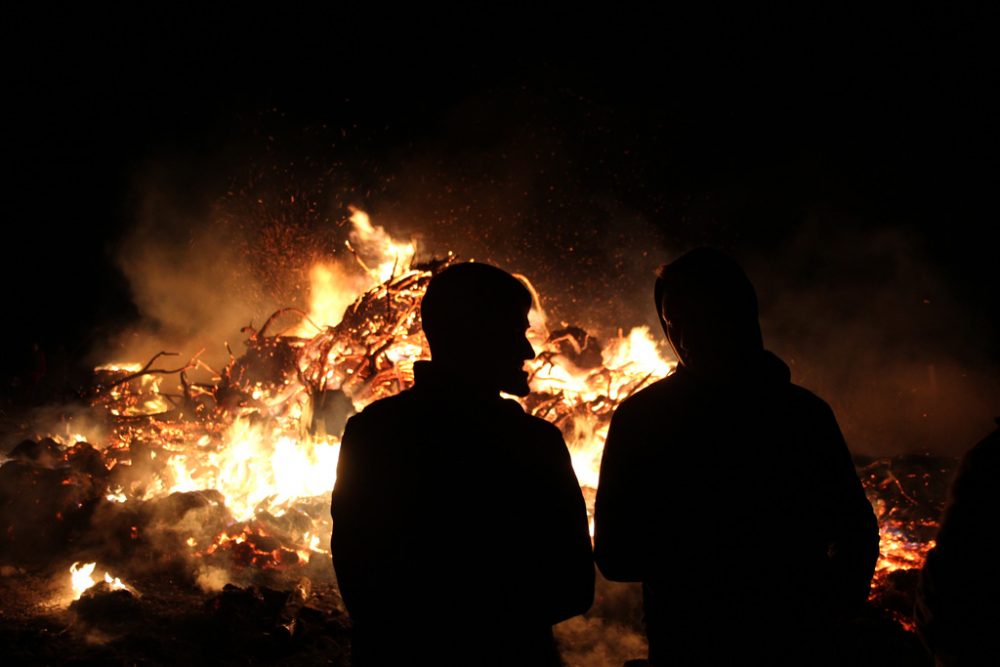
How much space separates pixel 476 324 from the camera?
1.64 metres

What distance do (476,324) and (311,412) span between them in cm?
764

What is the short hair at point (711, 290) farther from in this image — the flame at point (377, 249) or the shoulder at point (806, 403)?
the flame at point (377, 249)

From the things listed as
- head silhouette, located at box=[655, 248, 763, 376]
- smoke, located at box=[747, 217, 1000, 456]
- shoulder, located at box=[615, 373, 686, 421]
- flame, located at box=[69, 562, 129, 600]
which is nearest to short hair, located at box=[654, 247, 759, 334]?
head silhouette, located at box=[655, 248, 763, 376]

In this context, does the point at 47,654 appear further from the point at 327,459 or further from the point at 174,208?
the point at 174,208

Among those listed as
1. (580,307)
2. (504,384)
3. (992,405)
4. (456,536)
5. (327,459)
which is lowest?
(456,536)

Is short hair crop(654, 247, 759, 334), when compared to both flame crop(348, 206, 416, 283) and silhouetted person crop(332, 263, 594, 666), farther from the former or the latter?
flame crop(348, 206, 416, 283)

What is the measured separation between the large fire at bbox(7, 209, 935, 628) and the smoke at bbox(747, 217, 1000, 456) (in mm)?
5772

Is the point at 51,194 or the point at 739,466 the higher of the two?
the point at 51,194

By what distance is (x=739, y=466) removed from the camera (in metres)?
1.92

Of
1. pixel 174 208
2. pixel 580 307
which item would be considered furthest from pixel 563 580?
pixel 174 208

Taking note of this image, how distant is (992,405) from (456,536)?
15.9m

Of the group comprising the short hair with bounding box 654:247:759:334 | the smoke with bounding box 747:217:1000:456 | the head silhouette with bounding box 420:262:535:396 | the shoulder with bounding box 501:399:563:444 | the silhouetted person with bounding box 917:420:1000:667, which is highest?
the smoke with bounding box 747:217:1000:456

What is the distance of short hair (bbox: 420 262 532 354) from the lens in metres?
1.64

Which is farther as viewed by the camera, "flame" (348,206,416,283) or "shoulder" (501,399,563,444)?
"flame" (348,206,416,283)
